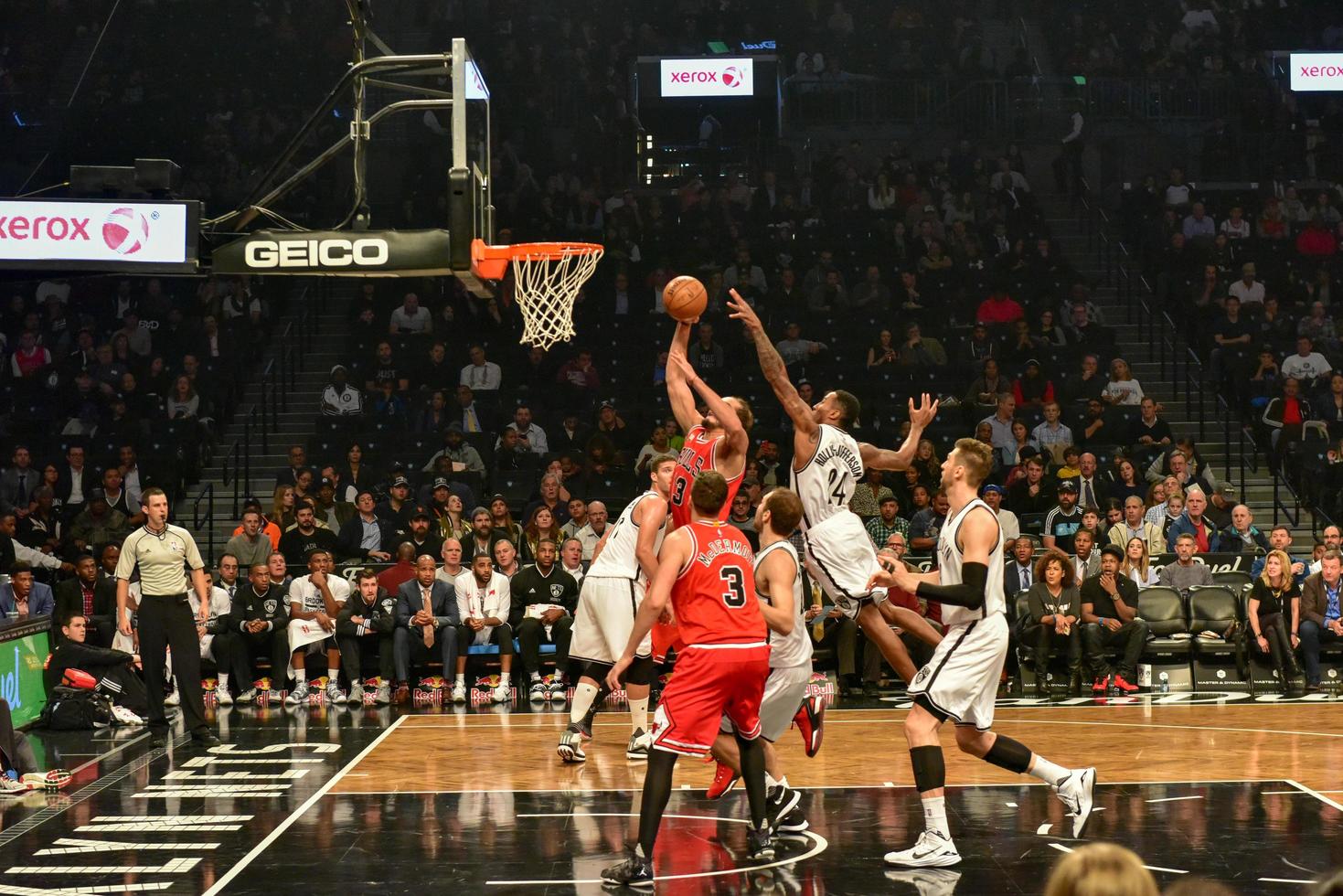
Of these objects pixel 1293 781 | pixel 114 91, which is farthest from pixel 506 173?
pixel 1293 781

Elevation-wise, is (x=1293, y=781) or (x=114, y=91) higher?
(x=114, y=91)

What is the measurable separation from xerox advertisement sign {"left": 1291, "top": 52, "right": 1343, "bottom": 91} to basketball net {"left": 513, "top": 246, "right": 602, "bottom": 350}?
17.2m

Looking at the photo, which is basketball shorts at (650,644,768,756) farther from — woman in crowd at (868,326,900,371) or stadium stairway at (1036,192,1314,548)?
woman in crowd at (868,326,900,371)

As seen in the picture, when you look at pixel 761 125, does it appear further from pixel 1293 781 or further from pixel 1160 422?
pixel 1293 781

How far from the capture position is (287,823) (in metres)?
7.96

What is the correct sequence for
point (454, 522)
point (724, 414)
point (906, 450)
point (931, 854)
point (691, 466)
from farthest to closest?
point (454, 522) < point (906, 450) < point (691, 466) < point (724, 414) < point (931, 854)

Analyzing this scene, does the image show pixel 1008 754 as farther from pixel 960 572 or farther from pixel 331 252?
pixel 331 252

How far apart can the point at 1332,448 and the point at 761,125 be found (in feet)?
34.3

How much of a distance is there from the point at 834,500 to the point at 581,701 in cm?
244

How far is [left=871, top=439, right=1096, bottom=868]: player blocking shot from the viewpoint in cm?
683

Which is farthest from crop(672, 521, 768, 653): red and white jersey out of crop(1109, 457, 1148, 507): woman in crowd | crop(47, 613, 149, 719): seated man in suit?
crop(1109, 457, 1148, 507): woman in crowd

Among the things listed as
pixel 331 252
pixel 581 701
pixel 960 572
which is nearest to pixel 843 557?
pixel 960 572

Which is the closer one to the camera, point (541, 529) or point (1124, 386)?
point (541, 529)

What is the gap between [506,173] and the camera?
74.7 feet
